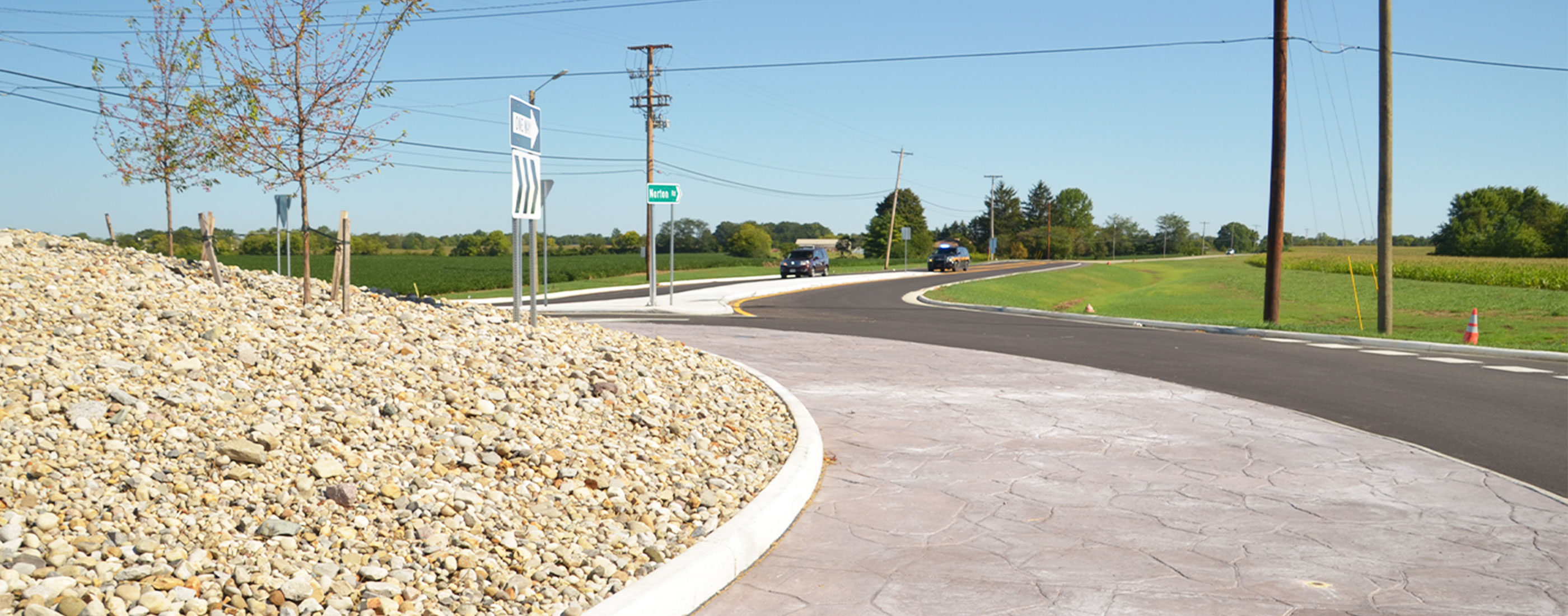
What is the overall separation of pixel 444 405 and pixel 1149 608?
13.9ft

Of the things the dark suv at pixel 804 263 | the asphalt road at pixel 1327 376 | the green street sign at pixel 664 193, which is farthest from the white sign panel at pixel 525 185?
the dark suv at pixel 804 263

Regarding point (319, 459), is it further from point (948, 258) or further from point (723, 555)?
point (948, 258)

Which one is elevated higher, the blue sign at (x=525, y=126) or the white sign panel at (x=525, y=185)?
the blue sign at (x=525, y=126)

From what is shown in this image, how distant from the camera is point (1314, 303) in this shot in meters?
34.1

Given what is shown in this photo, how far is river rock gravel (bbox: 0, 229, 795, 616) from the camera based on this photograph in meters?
3.66

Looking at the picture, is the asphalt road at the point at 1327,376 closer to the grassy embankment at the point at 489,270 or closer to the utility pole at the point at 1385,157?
the utility pole at the point at 1385,157

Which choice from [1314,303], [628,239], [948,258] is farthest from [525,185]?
[628,239]

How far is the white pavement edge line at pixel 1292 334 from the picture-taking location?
14719 mm

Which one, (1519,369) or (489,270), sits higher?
(489,270)

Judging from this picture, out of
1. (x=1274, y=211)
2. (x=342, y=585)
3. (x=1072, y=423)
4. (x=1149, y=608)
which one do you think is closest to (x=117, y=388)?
(x=342, y=585)

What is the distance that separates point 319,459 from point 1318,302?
36.7 m

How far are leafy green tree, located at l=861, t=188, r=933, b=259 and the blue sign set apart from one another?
93.1m

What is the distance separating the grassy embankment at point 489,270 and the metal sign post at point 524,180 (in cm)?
2453

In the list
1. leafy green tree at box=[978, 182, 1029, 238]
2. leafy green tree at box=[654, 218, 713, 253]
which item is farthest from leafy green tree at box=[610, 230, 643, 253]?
leafy green tree at box=[978, 182, 1029, 238]
